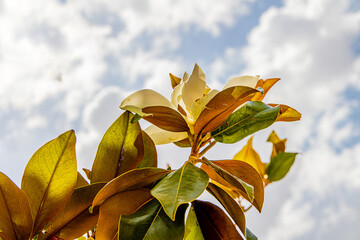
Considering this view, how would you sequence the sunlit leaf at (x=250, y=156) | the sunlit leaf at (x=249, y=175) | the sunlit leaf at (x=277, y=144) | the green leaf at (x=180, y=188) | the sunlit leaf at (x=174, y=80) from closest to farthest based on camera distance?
1. the green leaf at (x=180, y=188)
2. the sunlit leaf at (x=249, y=175)
3. the sunlit leaf at (x=174, y=80)
4. the sunlit leaf at (x=250, y=156)
5. the sunlit leaf at (x=277, y=144)

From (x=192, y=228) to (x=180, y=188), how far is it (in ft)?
0.40

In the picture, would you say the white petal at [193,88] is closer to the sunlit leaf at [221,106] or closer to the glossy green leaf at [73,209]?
the sunlit leaf at [221,106]

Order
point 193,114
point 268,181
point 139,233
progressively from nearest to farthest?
point 139,233, point 193,114, point 268,181

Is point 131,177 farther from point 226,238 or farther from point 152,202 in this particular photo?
point 226,238

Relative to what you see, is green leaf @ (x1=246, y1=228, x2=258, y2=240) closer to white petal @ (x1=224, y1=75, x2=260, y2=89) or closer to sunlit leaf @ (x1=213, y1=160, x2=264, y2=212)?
sunlit leaf @ (x1=213, y1=160, x2=264, y2=212)

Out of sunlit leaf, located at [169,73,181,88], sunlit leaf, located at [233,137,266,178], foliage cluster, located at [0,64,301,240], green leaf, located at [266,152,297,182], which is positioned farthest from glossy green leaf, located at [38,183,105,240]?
green leaf, located at [266,152,297,182]

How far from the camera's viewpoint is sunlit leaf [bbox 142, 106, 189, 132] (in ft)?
1.40

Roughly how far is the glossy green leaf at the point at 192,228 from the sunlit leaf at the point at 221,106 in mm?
117

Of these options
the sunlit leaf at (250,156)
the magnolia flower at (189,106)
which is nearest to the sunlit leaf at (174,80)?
the magnolia flower at (189,106)

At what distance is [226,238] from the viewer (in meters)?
0.43

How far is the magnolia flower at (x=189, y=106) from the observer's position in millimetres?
435

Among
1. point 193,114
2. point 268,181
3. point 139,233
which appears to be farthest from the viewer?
point 268,181

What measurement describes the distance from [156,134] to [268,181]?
1.75 feet

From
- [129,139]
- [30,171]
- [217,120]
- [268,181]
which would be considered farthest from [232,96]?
[268,181]
